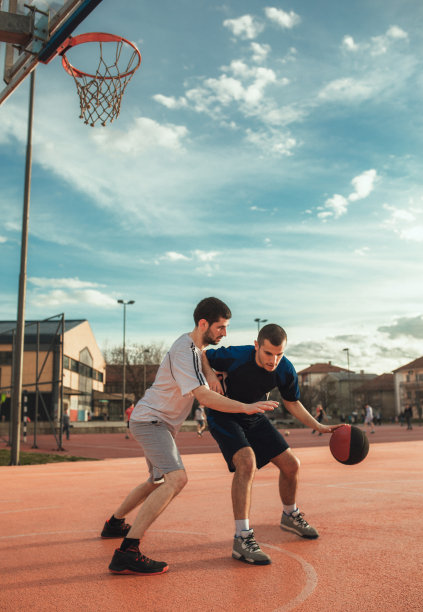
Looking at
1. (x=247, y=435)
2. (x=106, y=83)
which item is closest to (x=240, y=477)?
(x=247, y=435)

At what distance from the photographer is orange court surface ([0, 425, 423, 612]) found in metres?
3.37

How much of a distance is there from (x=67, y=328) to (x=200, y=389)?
49.9 metres

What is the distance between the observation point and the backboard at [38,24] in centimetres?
632

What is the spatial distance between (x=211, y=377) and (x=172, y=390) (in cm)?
32

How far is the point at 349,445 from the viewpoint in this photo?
16.1 ft

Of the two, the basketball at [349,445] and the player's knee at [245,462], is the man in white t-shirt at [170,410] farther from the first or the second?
the basketball at [349,445]

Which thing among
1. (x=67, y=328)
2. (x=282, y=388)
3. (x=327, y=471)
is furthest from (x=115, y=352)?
(x=282, y=388)

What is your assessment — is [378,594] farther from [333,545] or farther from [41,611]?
[41,611]

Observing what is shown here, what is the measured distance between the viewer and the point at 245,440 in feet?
14.8

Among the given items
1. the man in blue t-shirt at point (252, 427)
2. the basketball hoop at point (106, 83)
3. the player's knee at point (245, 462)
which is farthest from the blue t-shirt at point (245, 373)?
the basketball hoop at point (106, 83)

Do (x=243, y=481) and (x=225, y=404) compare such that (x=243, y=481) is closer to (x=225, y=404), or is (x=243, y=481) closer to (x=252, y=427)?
(x=252, y=427)

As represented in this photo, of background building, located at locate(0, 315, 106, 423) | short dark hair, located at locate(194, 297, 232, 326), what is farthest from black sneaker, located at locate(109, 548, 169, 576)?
background building, located at locate(0, 315, 106, 423)

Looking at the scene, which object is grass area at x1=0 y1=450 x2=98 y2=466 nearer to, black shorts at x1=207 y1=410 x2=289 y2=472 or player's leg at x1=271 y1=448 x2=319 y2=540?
player's leg at x1=271 y1=448 x2=319 y2=540

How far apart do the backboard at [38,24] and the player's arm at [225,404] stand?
4.48 m
